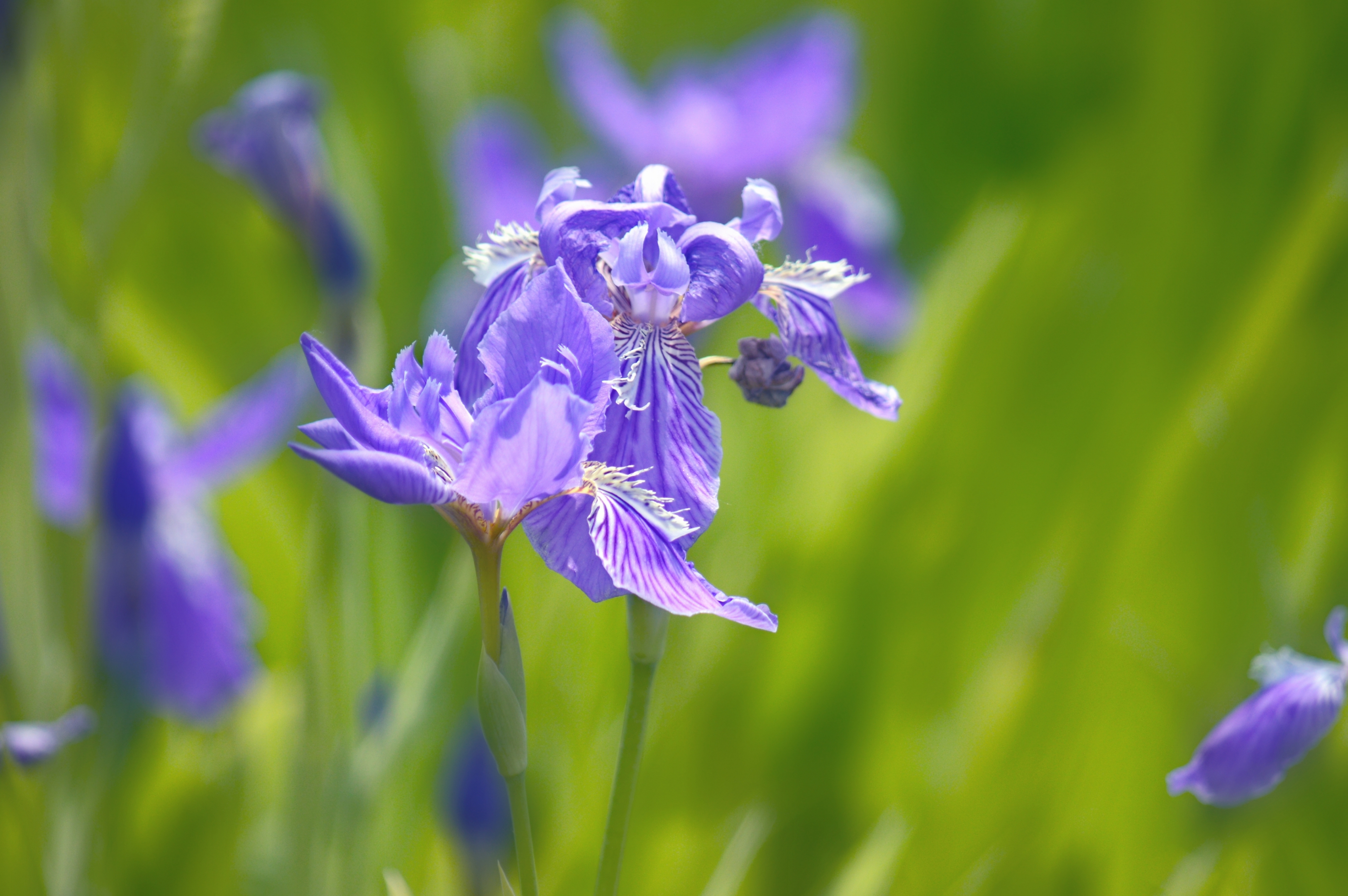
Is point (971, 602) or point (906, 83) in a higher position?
point (906, 83)

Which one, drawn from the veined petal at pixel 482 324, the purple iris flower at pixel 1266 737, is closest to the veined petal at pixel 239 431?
the veined petal at pixel 482 324

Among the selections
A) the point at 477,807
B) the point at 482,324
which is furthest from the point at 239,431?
the point at 482,324

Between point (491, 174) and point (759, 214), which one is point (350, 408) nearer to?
point (759, 214)

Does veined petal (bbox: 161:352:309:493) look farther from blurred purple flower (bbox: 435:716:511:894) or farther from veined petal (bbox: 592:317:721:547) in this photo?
veined petal (bbox: 592:317:721:547)

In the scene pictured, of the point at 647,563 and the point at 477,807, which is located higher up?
the point at 647,563

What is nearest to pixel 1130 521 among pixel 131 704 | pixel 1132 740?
pixel 1132 740

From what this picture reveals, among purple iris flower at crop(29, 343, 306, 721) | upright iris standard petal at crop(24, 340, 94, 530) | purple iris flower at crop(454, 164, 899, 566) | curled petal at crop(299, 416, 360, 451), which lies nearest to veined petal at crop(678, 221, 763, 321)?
purple iris flower at crop(454, 164, 899, 566)

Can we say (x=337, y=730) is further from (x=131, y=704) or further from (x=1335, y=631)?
(x=1335, y=631)
